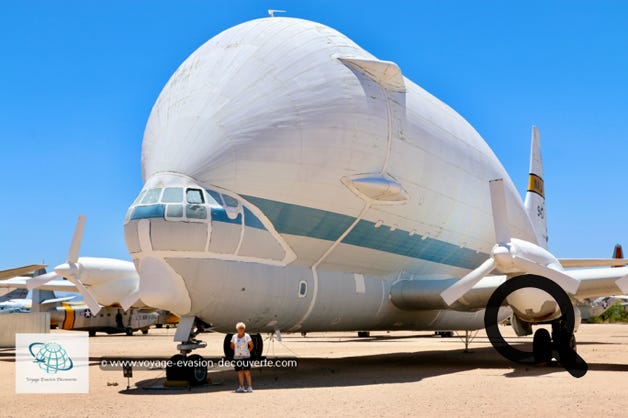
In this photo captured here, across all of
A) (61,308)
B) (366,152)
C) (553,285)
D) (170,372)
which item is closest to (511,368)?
(553,285)

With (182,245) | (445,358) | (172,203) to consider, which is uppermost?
(172,203)

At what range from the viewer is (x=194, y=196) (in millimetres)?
14203

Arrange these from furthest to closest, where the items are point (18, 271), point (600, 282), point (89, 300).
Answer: point (18, 271), point (89, 300), point (600, 282)

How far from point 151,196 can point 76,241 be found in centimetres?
797

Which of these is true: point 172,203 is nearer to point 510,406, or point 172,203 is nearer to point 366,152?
point 366,152

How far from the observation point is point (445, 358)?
2406 cm

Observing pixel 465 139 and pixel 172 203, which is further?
pixel 465 139

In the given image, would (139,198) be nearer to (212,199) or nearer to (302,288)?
(212,199)

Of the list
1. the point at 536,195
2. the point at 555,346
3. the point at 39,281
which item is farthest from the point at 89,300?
the point at 536,195

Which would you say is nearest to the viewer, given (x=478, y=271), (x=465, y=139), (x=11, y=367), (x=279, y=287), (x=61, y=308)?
(x=279, y=287)

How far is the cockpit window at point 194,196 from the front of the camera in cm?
1415

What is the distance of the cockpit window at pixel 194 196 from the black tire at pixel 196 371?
3246 mm

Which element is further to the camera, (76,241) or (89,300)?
(76,241)

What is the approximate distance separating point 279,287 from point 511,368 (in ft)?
24.4
